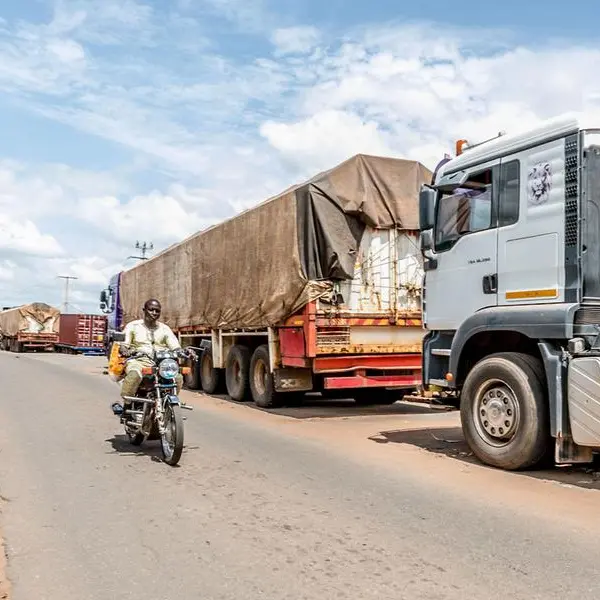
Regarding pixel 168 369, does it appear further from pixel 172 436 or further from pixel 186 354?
pixel 172 436

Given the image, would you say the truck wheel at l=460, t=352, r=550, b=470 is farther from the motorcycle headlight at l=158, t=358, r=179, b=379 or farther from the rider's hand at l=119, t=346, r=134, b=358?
the rider's hand at l=119, t=346, r=134, b=358

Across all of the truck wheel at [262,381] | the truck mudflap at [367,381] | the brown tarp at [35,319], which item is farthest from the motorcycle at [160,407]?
the brown tarp at [35,319]

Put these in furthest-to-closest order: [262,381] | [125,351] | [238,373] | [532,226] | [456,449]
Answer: [238,373], [262,381], [456,449], [125,351], [532,226]

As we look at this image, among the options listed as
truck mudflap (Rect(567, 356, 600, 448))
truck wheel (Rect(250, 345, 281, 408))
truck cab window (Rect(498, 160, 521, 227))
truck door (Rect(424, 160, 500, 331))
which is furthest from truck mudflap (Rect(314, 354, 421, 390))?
truck mudflap (Rect(567, 356, 600, 448))

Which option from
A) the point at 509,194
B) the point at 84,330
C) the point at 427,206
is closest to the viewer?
the point at 509,194

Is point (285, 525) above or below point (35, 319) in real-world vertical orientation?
below

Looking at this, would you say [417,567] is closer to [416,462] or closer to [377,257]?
[416,462]

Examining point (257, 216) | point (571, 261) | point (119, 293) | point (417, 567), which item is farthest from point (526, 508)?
point (119, 293)

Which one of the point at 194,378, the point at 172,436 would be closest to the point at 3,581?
the point at 172,436

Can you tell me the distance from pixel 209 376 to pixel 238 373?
216 cm

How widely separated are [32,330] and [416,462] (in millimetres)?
47735

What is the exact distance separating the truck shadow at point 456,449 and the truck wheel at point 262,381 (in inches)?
125

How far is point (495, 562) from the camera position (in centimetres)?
418

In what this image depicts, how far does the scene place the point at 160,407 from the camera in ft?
24.0
